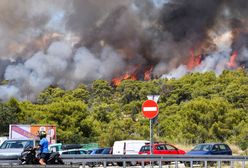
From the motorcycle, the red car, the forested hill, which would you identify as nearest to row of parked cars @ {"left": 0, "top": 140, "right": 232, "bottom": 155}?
the red car

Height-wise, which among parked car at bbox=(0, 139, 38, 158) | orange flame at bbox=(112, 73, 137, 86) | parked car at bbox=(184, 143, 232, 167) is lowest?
parked car at bbox=(184, 143, 232, 167)

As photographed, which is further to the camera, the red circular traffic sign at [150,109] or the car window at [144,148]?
the car window at [144,148]

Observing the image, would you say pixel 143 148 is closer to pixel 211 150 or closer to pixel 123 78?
pixel 211 150

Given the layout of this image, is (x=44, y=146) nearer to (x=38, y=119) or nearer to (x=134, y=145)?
(x=134, y=145)

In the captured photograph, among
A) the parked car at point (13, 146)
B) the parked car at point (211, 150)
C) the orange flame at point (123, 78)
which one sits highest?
the orange flame at point (123, 78)

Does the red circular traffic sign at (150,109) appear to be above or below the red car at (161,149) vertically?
above

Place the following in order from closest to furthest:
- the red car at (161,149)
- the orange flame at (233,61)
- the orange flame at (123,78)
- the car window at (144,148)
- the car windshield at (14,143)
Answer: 1. the car windshield at (14,143)
2. the red car at (161,149)
3. the car window at (144,148)
4. the orange flame at (233,61)
5. the orange flame at (123,78)

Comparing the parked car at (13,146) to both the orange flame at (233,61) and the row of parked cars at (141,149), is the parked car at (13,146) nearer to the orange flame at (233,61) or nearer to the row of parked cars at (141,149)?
the row of parked cars at (141,149)

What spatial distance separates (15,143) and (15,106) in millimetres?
43068

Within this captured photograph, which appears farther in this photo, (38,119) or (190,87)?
(190,87)

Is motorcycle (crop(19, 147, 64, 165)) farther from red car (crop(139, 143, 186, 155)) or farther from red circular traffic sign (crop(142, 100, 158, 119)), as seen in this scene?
red car (crop(139, 143, 186, 155))

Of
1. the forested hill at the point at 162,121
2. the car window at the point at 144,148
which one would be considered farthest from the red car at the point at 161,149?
the forested hill at the point at 162,121

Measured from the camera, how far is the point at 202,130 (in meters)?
56.3

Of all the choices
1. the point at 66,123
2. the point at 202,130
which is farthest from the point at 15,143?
the point at 66,123
